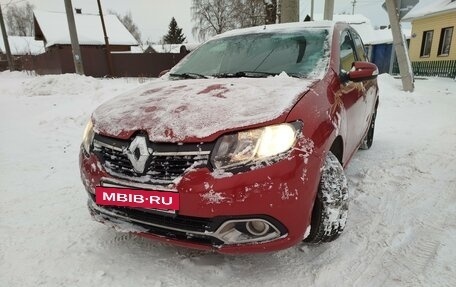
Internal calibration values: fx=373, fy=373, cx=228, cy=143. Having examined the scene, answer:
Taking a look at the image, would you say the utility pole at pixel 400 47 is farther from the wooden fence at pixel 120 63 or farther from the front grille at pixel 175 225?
the wooden fence at pixel 120 63

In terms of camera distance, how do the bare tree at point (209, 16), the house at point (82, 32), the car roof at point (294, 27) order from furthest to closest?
1. the bare tree at point (209, 16)
2. the house at point (82, 32)
3. the car roof at point (294, 27)

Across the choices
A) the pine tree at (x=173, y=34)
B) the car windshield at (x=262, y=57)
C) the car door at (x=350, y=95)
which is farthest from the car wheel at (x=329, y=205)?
the pine tree at (x=173, y=34)

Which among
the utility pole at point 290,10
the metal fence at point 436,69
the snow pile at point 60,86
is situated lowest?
the metal fence at point 436,69

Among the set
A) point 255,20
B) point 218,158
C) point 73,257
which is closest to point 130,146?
point 218,158

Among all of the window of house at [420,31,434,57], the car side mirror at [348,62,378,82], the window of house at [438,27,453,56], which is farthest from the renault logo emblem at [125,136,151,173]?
the window of house at [420,31,434,57]

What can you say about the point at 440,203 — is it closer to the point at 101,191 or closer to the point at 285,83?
the point at 285,83

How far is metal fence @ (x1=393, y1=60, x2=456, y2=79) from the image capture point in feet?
57.1

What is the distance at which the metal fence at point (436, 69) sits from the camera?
685 inches

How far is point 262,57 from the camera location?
10.4 feet

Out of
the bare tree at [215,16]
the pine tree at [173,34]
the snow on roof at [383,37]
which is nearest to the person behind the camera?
the snow on roof at [383,37]

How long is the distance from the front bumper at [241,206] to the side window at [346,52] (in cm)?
139

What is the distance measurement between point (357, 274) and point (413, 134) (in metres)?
4.03

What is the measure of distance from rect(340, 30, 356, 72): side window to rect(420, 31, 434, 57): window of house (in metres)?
Answer: 20.4

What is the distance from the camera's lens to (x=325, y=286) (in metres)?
2.06
